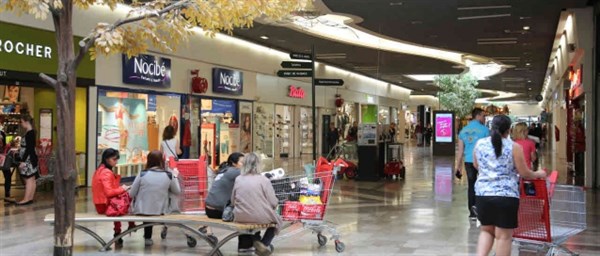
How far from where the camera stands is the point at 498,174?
5574 mm

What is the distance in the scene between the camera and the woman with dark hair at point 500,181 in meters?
5.54

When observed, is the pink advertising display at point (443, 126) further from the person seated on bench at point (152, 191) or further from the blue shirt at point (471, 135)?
the person seated on bench at point (152, 191)

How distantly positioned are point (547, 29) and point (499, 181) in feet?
48.3

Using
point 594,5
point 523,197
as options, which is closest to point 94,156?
point 523,197

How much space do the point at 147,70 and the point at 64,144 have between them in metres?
11.1

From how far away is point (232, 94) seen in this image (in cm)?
2127

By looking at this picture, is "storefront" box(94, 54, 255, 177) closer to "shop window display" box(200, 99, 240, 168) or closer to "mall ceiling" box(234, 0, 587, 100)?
"shop window display" box(200, 99, 240, 168)

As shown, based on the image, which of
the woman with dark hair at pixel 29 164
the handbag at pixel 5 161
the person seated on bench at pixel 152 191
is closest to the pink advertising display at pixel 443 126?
the handbag at pixel 5 161

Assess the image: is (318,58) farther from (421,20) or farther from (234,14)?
(234,14)

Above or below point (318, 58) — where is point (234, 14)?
below

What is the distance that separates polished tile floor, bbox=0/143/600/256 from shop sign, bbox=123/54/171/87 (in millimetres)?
3520

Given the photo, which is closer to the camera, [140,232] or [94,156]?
[140,232]

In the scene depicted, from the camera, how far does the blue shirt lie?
9109 millimetres

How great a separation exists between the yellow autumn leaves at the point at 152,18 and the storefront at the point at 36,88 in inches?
262
